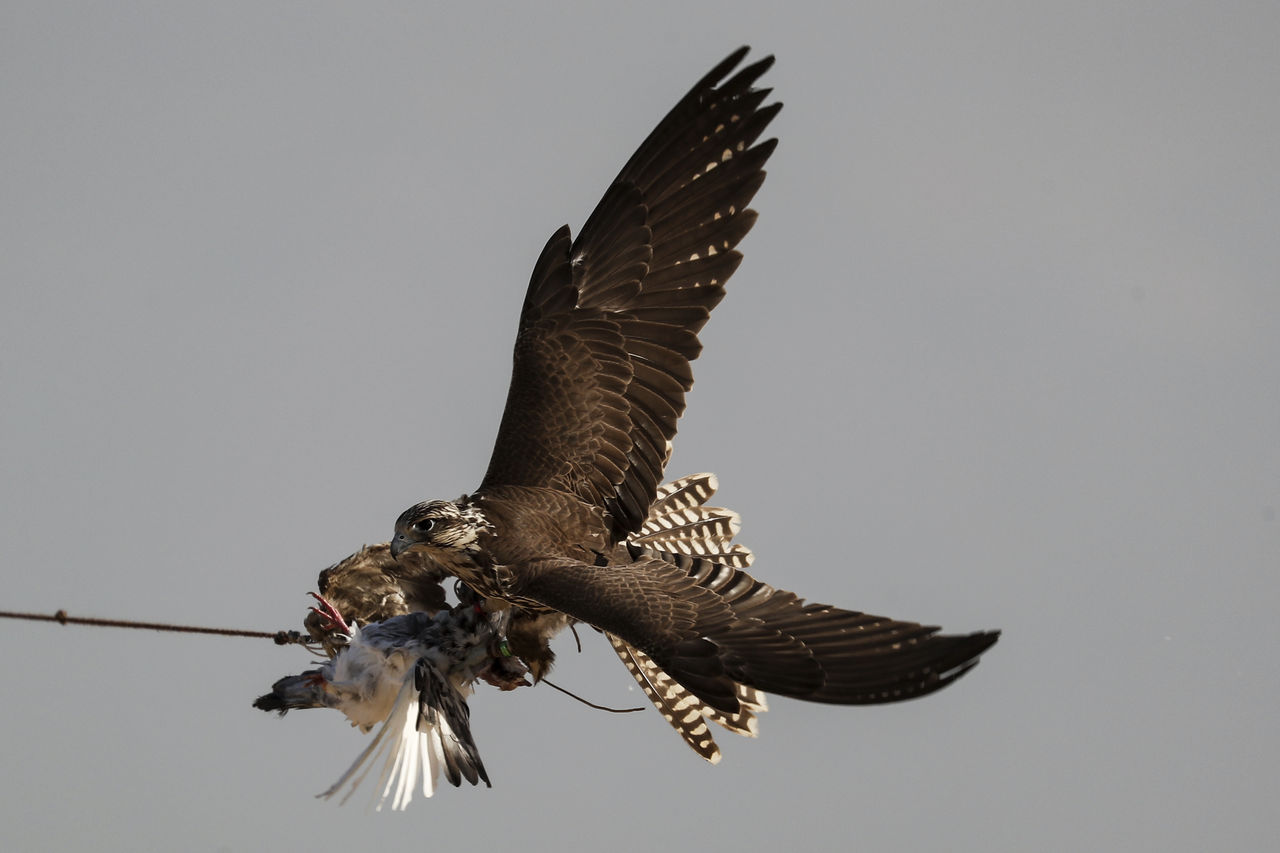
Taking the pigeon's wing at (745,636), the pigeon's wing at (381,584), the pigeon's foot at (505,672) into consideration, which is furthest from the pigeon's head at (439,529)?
the pigeon's foot at (505,672)

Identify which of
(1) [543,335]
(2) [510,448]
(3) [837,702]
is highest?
(1) [543,335]

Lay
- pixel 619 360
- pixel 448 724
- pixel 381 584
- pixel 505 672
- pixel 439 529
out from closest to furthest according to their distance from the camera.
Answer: pixel 448 724 < pixel 439 529 < pixel 505 672 < pixel 381 584 < pixel 619 360

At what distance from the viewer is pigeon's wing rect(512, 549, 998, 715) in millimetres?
7070

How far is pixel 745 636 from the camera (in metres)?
7.70

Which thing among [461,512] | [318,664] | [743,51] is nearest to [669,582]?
[461,512]

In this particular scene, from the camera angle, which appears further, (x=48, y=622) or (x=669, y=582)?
(x=669, y=582)

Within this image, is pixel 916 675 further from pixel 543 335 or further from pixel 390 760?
pixel 543 335

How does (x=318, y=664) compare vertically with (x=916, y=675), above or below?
above

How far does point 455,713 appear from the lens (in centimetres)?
819

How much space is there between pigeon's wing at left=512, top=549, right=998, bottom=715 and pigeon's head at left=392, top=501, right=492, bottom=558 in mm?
447

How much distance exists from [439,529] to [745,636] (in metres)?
1.97

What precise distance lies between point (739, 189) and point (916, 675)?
3.76 metres

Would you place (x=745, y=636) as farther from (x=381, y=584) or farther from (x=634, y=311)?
(x=634, y=311)

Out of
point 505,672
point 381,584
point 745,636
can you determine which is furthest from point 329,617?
point 745,636
